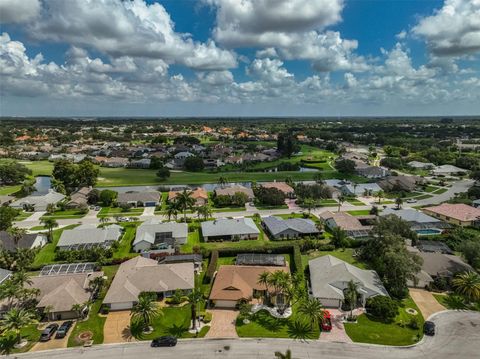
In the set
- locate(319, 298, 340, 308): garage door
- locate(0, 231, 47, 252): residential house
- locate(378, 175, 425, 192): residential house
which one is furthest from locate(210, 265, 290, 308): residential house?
locate(378, 175, 425, 192): residential house

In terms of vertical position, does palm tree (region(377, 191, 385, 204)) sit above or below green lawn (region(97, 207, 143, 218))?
above

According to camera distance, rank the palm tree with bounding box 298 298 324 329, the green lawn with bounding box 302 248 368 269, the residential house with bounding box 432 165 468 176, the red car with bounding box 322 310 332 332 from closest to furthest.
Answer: the palm tree with bounding box 298 298 324 329
the red car with bounding box 322 310 332 332
the green lawn with bounding box 302 248 368 269
the residential house with bounding box 432 165 468 176

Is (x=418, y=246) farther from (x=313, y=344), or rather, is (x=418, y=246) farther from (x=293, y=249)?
(x=313, y=344)

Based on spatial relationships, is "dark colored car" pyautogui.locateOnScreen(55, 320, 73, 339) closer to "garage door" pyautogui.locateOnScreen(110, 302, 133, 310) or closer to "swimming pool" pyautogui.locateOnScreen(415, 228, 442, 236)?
"garage door" pyautogui.locateOnScreen(110, 302, 133, 310)

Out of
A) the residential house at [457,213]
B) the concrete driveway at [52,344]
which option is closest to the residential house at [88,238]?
the concrete driveway at [52,344]

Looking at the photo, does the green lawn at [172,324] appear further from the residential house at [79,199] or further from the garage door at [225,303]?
the residential house at [79,199]

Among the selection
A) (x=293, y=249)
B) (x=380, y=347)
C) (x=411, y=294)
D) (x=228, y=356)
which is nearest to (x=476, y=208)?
(x=411, y=294)

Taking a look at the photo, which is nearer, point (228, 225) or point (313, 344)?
point (313, 344)
